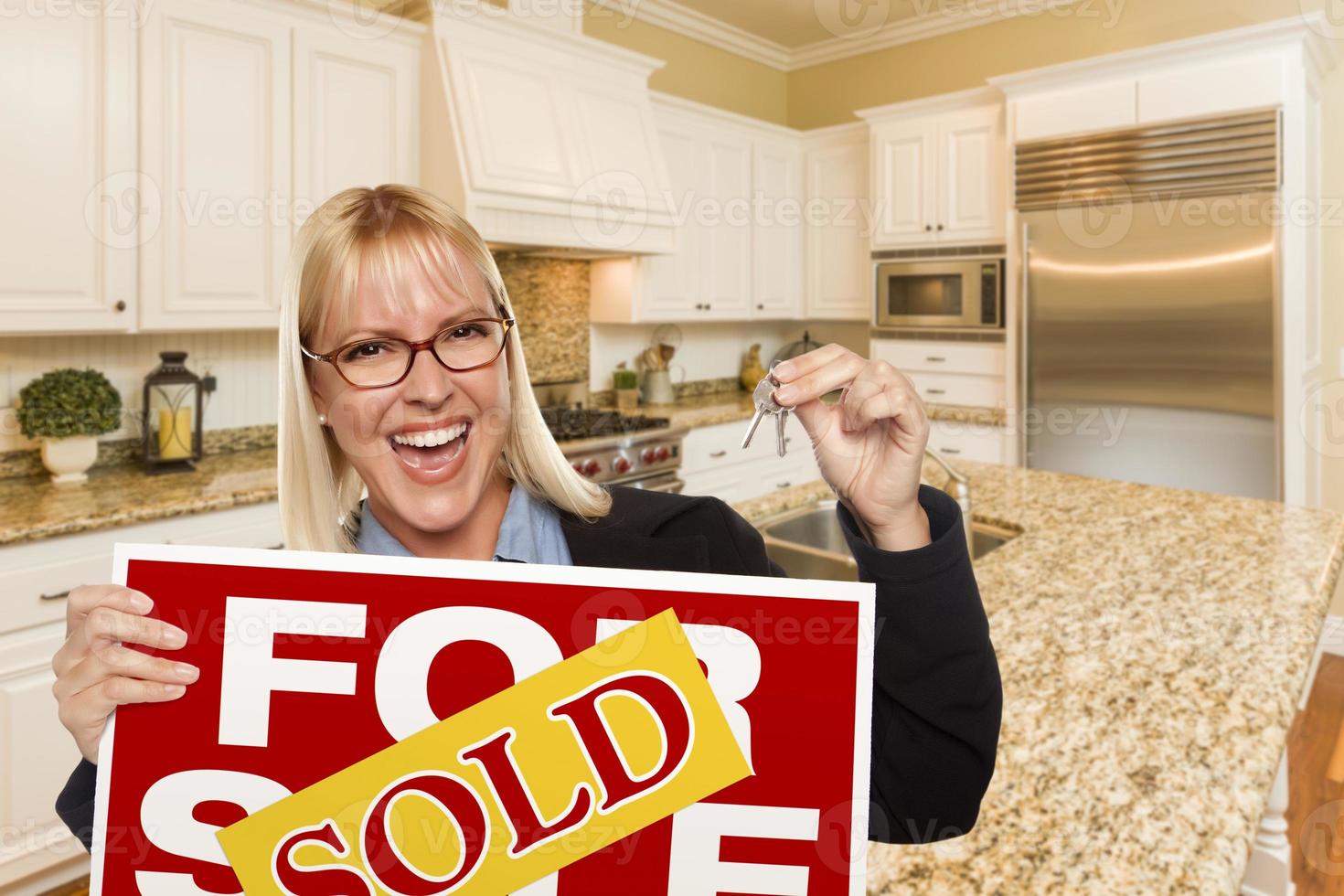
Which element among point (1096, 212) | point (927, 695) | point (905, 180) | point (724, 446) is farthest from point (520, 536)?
point (905, 180)

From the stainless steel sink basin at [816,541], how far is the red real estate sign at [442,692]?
1284mm

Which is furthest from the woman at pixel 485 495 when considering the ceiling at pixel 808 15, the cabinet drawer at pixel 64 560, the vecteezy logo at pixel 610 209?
the ceiling at pixel 808 15

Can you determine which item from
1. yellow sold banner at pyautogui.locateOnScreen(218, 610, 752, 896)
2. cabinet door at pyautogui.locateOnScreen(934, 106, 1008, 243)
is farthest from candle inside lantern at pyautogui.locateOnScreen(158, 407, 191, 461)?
cabinet door at pyautogui.locateOnScreen(934, 106, 1008, 243)

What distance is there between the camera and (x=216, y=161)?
8.91 ft

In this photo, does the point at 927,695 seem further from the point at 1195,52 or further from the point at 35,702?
the point at 1195,52

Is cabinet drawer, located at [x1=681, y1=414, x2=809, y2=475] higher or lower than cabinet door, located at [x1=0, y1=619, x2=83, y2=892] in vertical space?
higher

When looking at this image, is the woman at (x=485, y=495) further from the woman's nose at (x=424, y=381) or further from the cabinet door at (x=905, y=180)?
the cabinet door at (x=905, y=180)

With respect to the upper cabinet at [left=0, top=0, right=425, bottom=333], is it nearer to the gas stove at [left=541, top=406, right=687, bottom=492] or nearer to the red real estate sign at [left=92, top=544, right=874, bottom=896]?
the gas stove at [left=541, top=406, right=687, bottom=492]

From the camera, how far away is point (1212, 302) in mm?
3506

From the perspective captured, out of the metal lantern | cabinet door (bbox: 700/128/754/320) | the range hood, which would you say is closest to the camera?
the metal lantern

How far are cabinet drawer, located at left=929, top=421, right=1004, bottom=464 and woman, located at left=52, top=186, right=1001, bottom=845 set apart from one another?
3491 millimetres

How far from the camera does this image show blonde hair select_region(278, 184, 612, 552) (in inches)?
34.8

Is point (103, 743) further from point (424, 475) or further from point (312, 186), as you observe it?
point (312, 186)

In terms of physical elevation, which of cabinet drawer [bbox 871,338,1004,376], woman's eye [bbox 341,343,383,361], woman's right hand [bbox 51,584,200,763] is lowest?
woman's right hand [bbox 51,584,200,763]
